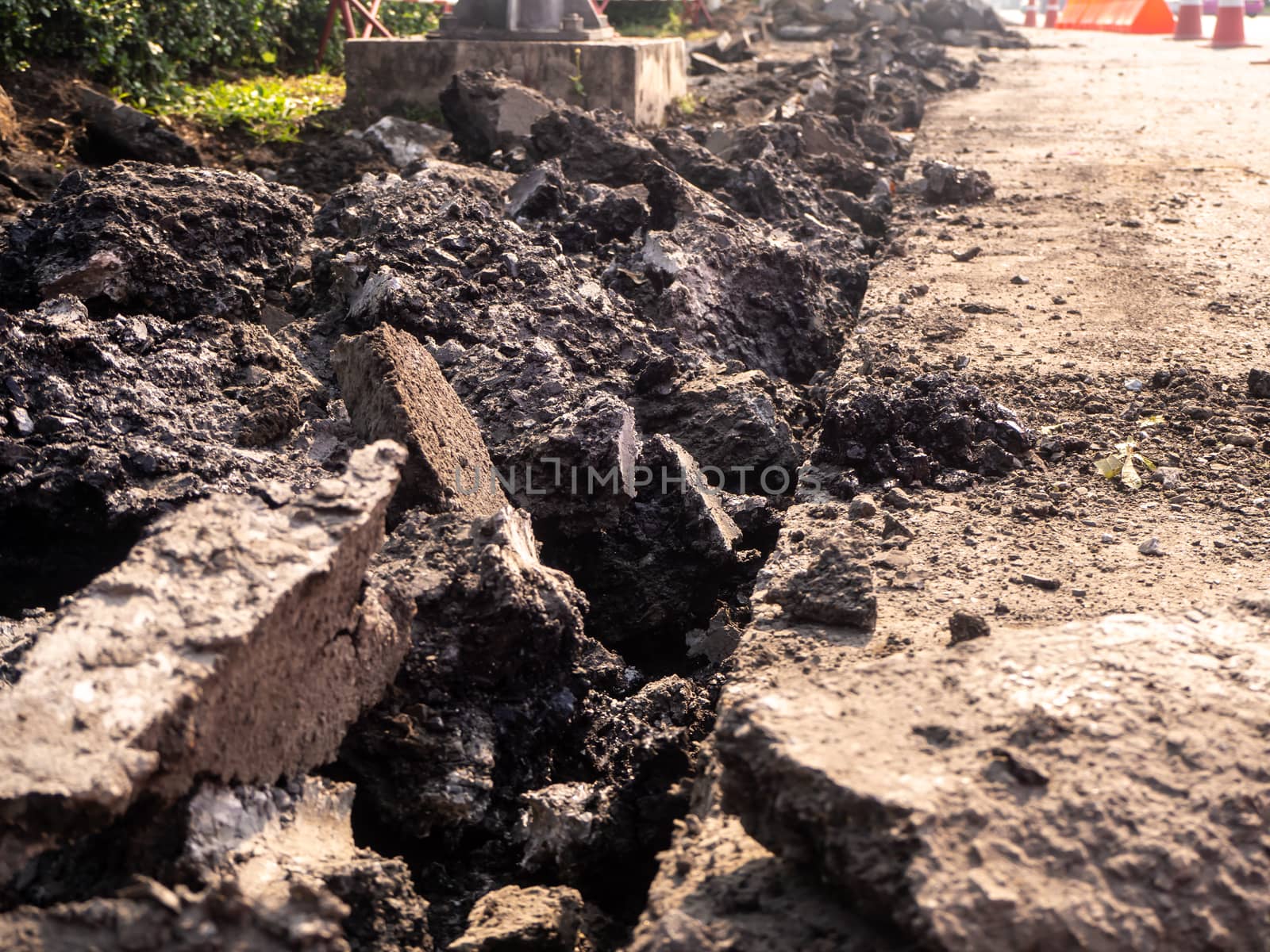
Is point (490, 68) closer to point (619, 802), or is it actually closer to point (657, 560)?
point (657, 560)

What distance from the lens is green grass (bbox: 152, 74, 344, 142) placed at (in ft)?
22.7

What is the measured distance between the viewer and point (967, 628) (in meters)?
2.36

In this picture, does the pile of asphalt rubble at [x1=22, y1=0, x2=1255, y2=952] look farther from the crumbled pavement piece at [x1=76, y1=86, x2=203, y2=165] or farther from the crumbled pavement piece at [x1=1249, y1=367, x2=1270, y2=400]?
the crumbled pavement piece at [x1=76, y1=86, x2=203, y2=165]

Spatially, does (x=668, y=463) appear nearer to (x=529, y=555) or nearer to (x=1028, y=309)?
(x=529, y=555)

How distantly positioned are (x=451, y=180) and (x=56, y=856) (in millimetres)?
3754

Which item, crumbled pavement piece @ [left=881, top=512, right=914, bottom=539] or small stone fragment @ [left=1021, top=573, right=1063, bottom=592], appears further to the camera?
crumbled pavement piece @ [left=881, top=512, right=914, bottom=539]

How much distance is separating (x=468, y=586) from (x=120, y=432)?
3.81 ft

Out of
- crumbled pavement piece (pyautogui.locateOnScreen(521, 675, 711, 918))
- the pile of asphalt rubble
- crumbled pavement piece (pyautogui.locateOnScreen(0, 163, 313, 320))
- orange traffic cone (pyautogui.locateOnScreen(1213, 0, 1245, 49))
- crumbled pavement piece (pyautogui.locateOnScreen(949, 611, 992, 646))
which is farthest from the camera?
orange traffic cone (pyautogui.locateOnScreen(1213, 0, 1245, 49))

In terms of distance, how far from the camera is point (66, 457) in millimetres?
2855

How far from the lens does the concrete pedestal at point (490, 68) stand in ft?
25.2

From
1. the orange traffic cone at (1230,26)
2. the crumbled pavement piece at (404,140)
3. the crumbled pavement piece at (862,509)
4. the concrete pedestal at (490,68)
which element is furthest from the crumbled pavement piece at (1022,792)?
the orange traffic cone at (1230,26)

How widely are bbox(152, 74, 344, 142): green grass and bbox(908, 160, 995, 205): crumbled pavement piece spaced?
380 cm

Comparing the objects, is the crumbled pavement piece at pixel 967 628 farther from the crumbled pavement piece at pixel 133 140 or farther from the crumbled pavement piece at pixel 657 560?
the crumbled pavement piece at pixel 133 140

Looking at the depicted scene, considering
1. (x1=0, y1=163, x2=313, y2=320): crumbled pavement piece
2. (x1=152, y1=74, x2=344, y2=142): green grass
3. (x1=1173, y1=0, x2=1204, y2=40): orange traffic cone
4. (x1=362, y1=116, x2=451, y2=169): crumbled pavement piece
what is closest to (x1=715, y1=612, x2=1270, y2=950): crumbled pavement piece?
(x1=0, y1=163, x2=313, y2=320): crumbled pavement piece
